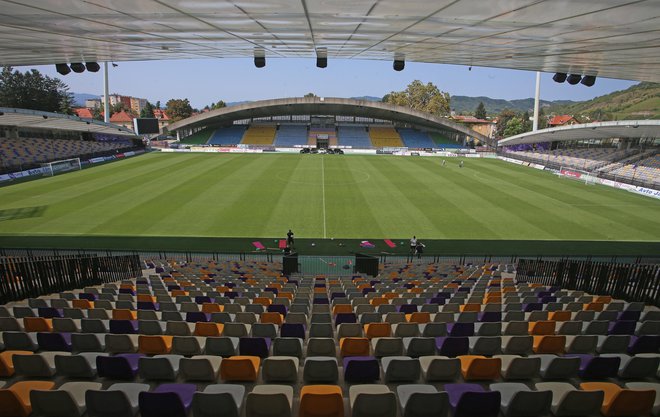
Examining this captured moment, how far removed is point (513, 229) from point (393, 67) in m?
14.8

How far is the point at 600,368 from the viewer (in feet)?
16.1

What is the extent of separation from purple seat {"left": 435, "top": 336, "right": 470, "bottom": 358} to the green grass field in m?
14.8

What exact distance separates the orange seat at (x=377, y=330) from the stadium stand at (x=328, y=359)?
0.02m

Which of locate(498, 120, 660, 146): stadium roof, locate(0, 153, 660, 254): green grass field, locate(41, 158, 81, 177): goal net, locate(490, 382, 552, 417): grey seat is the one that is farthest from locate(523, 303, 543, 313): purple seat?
locate(41, 158, 81, 177): goal net

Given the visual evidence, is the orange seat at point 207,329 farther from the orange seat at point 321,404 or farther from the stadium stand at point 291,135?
the stadium stand at point 291,135

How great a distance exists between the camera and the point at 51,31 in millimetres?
7121

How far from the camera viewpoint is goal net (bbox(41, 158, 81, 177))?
129ft

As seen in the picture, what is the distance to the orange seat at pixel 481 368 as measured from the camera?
193 inches

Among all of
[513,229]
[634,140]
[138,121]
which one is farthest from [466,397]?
[138,121]

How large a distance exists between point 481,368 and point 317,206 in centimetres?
2262

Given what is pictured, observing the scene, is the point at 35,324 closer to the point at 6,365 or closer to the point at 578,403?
the point at 6,365

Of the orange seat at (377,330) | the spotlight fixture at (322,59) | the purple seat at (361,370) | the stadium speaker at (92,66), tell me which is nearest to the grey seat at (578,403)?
the purple seat at (361,370)

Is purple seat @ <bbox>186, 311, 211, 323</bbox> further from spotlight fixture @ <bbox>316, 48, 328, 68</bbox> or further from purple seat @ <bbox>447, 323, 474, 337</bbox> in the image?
spotlight fixture @ <bbox>316, 48, 328, 68</bbox>

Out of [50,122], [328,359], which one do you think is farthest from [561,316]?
[50,122]
